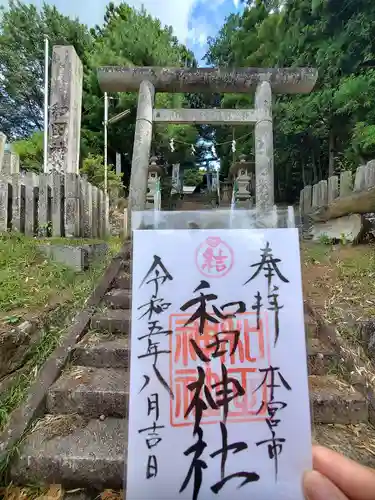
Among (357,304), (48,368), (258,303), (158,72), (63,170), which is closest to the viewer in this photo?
(258,303)

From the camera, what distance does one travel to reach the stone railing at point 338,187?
4160 millimetres

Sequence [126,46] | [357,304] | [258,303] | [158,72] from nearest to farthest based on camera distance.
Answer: [258,303]
[357,304]
[158,72]
[126,46]

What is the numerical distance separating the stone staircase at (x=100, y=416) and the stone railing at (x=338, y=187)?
2.70 meters

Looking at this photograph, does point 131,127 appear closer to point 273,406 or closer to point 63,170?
point 63,170

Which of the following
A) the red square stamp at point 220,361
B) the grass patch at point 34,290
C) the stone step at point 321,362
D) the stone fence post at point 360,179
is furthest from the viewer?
the stone fence post at point 360,179

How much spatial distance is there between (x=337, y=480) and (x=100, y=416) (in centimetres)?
144

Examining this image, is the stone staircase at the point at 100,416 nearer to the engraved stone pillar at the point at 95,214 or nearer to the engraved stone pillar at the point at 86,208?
the engraved stone pillar at the point at 86,208

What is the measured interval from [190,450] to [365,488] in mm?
488

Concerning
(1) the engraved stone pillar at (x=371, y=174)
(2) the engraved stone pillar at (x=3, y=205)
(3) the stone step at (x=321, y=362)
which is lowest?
(3) the stone step at (x=321, y=362)

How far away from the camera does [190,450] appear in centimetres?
90

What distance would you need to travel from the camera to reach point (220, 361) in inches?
36.9

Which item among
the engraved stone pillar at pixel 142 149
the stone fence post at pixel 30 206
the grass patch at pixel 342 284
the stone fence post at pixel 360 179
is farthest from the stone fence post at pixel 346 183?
the stone fence post at pixel 30 206

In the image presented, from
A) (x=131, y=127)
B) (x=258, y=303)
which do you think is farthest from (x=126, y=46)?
(x=258, y=303)

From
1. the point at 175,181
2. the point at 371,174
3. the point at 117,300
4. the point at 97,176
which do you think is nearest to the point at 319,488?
the point at 117,300
